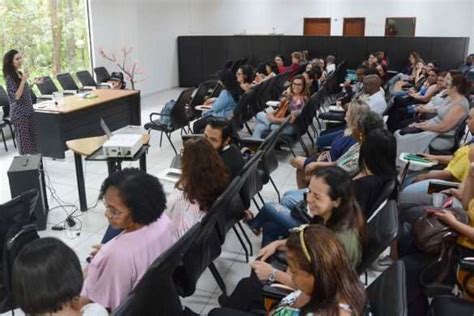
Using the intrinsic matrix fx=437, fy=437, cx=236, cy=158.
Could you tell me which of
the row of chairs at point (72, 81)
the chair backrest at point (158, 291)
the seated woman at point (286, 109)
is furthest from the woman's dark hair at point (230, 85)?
the chair backrest at point (158, 291)

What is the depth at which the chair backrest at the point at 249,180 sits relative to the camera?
289 cm

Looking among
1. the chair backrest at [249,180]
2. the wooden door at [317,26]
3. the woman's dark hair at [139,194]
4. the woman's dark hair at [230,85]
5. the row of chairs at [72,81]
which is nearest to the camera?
the woman's dark hair at [139,194]

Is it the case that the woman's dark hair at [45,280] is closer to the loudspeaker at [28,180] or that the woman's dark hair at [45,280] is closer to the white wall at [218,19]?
the loudspeaker at [28,180]

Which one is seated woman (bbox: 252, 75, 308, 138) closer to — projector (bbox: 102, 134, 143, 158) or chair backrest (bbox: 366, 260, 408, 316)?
projector (bbox: 102, 134, 143, 158)

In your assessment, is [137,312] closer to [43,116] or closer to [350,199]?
[350,199]

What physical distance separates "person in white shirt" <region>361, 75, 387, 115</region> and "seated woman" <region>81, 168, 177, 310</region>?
357 centimetres

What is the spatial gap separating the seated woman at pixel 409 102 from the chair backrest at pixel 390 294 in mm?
4001

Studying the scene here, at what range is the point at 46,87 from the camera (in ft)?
22.9

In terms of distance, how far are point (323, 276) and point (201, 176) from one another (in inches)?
51.1

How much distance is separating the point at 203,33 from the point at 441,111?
31.3 ft

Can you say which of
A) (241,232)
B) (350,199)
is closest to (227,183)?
(350,199)

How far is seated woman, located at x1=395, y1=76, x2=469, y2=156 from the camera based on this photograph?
4.21 meters

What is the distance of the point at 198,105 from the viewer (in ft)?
20.7

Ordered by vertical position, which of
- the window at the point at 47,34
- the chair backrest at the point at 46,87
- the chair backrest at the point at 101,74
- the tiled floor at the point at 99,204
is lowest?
the tiled floor at the point at 99,204
